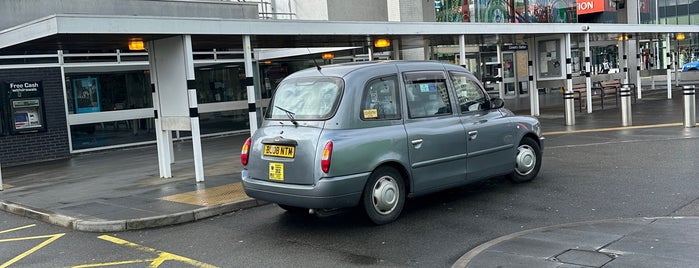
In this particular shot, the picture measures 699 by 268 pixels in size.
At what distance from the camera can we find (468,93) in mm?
8078

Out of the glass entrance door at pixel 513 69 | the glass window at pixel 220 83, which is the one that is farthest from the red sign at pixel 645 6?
the glass window at pixel 220 83

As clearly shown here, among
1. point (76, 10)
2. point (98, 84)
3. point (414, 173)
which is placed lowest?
point (414, 173)

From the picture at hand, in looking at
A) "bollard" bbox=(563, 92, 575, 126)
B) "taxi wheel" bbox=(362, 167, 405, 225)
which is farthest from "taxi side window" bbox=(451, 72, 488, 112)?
"bollard" bbox=(563, 92, 575, 126)

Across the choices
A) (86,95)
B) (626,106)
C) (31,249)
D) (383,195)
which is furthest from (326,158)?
(86,95)

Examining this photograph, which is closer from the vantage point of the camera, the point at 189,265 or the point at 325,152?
the point at 189,265

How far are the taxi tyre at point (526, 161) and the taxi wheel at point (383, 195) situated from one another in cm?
229

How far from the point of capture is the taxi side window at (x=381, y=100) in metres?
6.92

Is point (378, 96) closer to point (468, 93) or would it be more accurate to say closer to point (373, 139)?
point (373, 139)

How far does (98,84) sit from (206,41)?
7.65 meters

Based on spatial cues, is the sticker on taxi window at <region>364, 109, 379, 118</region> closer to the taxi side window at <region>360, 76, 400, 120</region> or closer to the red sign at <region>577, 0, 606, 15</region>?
the taxi side window at <region>360, 76, 400, 120</region>

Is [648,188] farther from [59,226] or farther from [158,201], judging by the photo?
[59,226]

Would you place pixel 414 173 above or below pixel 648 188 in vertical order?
above

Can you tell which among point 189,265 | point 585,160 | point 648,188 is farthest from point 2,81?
point 648,188

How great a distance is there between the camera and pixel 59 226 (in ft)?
26.4
